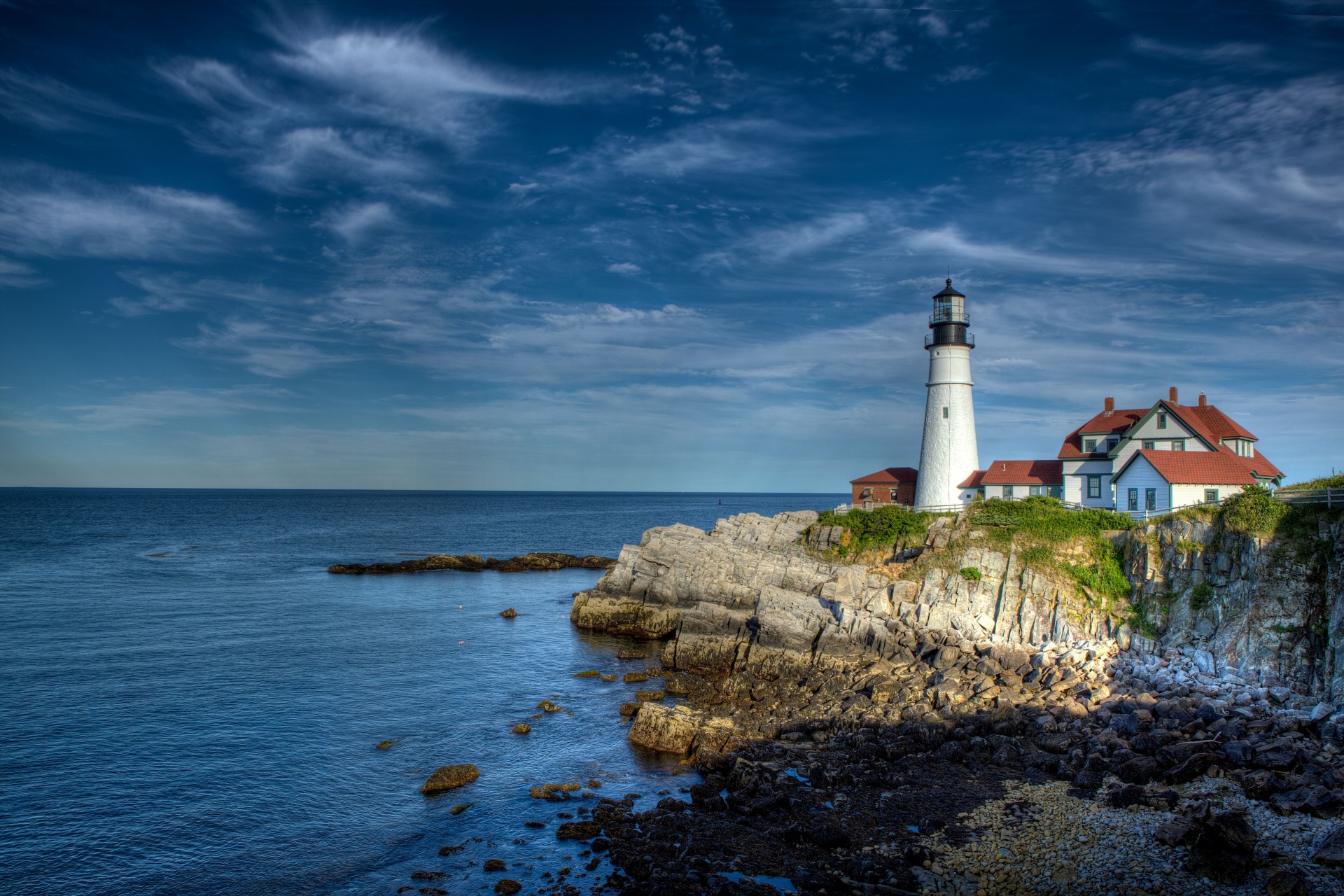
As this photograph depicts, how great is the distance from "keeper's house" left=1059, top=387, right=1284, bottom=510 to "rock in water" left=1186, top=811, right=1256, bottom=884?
78.1 feet

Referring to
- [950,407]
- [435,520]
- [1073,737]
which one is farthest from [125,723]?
[435,520]

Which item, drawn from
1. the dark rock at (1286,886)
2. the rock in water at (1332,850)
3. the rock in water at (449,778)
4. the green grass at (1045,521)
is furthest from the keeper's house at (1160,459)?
the rock in water at (449,778)

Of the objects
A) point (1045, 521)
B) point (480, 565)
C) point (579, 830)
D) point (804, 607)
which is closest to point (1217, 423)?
point (1045, 521)

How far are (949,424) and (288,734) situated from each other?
123 feet

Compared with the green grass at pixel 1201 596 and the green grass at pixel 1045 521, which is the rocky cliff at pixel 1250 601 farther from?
the green grass at pixel 1045 521

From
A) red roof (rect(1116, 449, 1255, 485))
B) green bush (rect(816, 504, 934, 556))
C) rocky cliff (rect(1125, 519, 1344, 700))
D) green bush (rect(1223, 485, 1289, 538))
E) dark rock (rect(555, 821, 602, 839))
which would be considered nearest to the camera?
dark rock (rect(555, 821, 602, 839))

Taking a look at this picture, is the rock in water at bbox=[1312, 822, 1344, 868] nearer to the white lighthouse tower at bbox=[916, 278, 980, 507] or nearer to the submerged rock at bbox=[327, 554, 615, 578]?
the white lighthouse tower at bbox=[916, 278, 980, 507]

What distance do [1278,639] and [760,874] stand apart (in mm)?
20497

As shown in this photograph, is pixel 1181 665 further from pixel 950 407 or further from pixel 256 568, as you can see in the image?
pixel 256 568

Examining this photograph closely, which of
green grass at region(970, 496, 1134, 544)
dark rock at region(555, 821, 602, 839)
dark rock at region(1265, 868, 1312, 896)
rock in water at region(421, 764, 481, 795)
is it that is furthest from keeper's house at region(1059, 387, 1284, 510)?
rock in water at region(421, 764, 481, 795)

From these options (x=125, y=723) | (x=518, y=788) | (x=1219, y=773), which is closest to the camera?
(x=1219, y=773)

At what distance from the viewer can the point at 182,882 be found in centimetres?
1619

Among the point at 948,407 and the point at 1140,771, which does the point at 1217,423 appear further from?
the point at 1140,771

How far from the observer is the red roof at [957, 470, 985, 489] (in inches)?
1774
